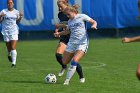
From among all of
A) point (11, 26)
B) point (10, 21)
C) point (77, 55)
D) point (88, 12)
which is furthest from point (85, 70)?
point (88, 12)

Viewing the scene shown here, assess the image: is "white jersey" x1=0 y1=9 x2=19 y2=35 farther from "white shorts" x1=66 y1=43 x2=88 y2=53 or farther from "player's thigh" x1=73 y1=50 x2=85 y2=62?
"player's thigh" x1=73 y1=50 x2=85 y2=62

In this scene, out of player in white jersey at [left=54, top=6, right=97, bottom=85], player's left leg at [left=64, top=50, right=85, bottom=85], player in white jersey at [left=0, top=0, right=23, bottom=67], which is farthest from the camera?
player in white jersey at [left=0, top=0, right=23, bottom=67]

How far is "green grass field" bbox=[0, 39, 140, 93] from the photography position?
42.9 ft

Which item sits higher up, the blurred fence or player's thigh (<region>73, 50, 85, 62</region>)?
player's thigh (<region>73, 50, 85, 62</region>)

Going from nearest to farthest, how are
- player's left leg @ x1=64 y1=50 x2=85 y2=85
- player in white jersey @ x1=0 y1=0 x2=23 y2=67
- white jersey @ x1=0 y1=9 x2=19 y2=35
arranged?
player's left leg @ x1=64 y1=50 x2=85 y2=85 < player in white jersey @ x1=0 y1=0 x2=23 y2=67 < white jersey @ x1=0 y1=9 x2=19 y2=35

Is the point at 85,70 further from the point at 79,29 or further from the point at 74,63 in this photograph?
the point at 74,63

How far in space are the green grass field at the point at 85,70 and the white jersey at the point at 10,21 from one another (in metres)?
1.10

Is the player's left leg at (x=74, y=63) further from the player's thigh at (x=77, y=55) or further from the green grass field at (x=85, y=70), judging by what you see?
the green grass field at (x=85, y=70)

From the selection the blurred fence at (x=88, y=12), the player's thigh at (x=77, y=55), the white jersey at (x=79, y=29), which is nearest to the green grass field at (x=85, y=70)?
the player's thigh at (x=77, y=55)

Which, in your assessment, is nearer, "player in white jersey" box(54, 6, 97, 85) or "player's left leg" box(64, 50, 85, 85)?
"player's left leg" box(64, 50, 85, 85)

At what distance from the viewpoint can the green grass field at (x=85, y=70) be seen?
13086 mm

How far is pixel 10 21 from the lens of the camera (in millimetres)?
18703

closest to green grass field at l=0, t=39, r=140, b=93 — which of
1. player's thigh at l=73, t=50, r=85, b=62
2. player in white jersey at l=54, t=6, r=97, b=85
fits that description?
player's thigh at l=73, t=50, r=85, b=62

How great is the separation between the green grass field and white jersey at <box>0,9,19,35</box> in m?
1.10
